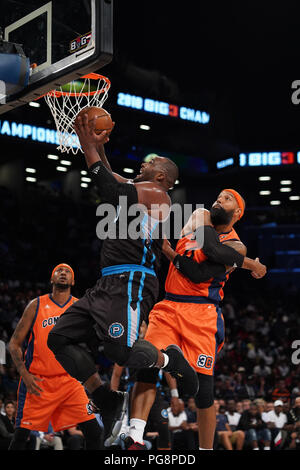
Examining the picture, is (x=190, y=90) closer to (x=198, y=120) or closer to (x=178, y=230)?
(x=198, y=120)

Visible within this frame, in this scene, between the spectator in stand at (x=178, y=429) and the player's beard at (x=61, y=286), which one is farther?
the spectator in stand at (x=178, y=429)

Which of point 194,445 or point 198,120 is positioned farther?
point 198,120

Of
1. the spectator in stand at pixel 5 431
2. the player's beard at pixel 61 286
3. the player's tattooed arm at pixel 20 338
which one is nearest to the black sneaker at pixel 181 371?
the player's tattooed arm at pixel 20 338

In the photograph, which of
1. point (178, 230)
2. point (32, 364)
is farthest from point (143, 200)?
point (32, 364)

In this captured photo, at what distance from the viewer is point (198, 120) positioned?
2777 centimetres

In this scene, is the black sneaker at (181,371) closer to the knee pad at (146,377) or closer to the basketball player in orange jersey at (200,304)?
the knee pad at (146,377)

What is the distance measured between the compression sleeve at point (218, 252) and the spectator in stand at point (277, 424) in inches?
267

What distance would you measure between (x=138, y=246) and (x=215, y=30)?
23195 mm

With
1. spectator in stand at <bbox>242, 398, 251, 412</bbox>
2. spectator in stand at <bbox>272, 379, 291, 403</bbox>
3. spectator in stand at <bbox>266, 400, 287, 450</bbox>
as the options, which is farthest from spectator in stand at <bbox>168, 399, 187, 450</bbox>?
spectator in stand at <bbox>272, 379, 291, 403</bbox>

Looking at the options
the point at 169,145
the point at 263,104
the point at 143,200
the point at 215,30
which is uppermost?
the point at 215,30

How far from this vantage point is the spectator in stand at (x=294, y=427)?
420 inches

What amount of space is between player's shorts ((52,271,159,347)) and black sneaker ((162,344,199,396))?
0.37 m

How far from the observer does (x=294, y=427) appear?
36.4ft

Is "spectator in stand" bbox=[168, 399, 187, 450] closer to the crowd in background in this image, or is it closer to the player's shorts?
the crowd in background
